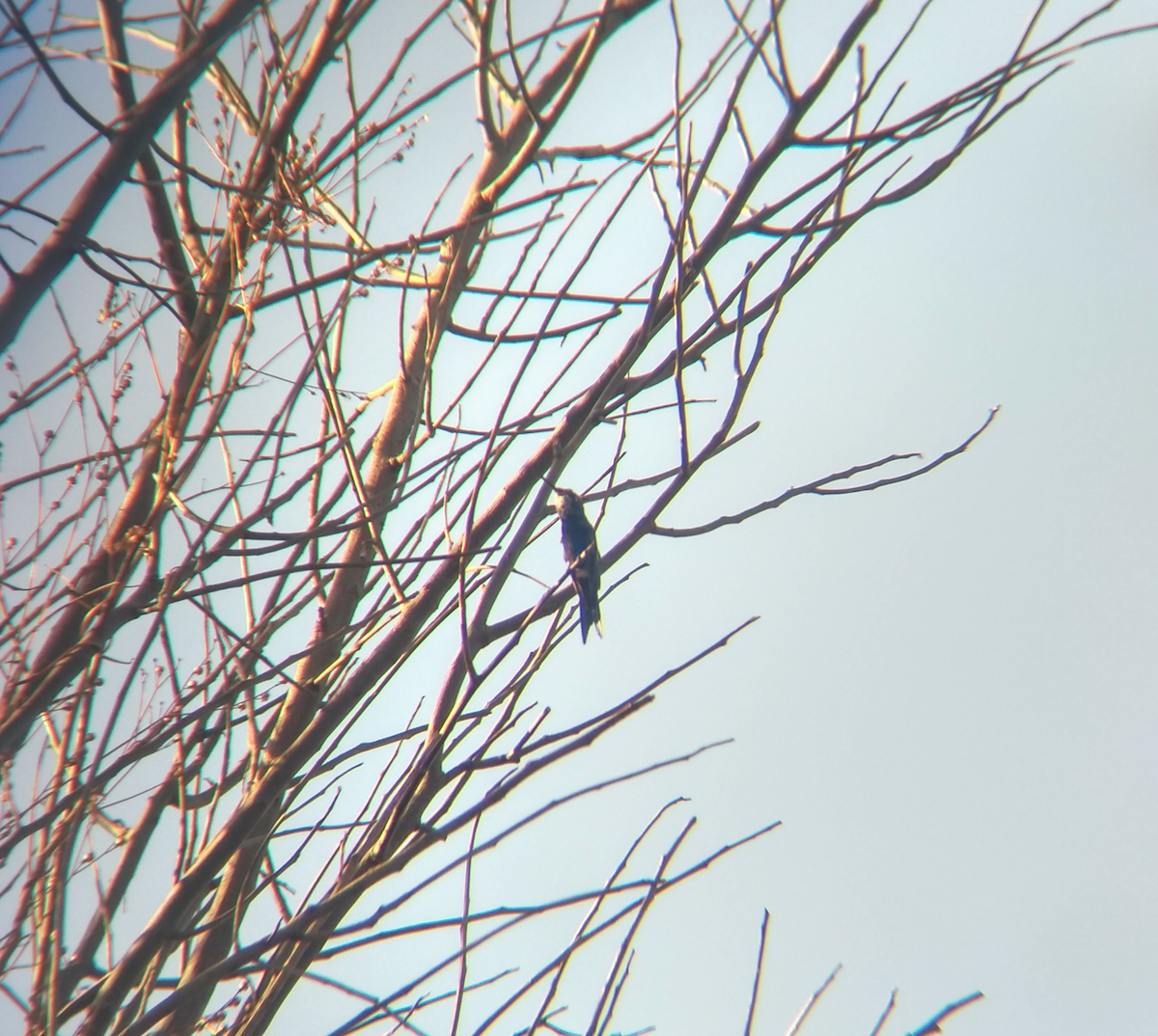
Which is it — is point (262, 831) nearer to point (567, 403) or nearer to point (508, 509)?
point (508, 509)

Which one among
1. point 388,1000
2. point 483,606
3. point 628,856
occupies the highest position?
point 483,606

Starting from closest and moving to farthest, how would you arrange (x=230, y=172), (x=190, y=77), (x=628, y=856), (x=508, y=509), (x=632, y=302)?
(x=190, y=77) < (x=628, y=856) < (x=508, y=509) < (x=230, y=172) < (x=632, y=302)

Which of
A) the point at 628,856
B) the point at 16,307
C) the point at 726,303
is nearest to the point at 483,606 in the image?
the point at 628,856

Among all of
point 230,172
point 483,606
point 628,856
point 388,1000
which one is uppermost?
point 230,172

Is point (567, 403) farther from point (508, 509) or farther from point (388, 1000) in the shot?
point (388, 1000)

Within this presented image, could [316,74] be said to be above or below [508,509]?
above

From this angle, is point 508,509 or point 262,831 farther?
point 508,509

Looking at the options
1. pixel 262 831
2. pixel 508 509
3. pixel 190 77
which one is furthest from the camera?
pixel 508 509

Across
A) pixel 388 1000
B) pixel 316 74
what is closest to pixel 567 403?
pixel 316 74

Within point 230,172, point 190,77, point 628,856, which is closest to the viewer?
point 190,77

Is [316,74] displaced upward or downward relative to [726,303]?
upward
